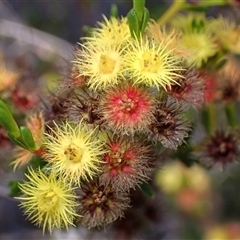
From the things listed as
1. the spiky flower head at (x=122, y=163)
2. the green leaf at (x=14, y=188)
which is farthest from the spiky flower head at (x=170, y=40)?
the green leaf at (x=14, y=188)

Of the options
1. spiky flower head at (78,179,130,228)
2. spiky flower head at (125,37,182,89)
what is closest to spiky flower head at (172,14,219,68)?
spiky flower head at (125,37,182,89)

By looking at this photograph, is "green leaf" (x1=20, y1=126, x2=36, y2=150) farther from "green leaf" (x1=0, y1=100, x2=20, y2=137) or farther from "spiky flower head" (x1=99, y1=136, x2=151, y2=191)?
"spiky flower head" (x1=99, y1=136, x2=151, y2=191)

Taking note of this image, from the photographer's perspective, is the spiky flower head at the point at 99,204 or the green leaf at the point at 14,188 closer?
the spiky flower head at the point at 99,204

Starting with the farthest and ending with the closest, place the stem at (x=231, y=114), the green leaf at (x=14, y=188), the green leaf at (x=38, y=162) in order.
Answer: the stem at (x=231, y=114), the green leaf at (x=14, y=188), the green leaf at (x=38, y=162)

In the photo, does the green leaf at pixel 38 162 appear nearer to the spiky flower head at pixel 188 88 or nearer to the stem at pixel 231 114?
the spiky flower head at pixel 188 88

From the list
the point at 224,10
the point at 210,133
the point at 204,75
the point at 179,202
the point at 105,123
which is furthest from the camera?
the point at 224,10

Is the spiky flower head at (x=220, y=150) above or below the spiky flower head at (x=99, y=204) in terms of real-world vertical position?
above

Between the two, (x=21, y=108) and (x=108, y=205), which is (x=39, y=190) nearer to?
(x=108, y=205)

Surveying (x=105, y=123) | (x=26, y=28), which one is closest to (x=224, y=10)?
(x=26, y=28)
